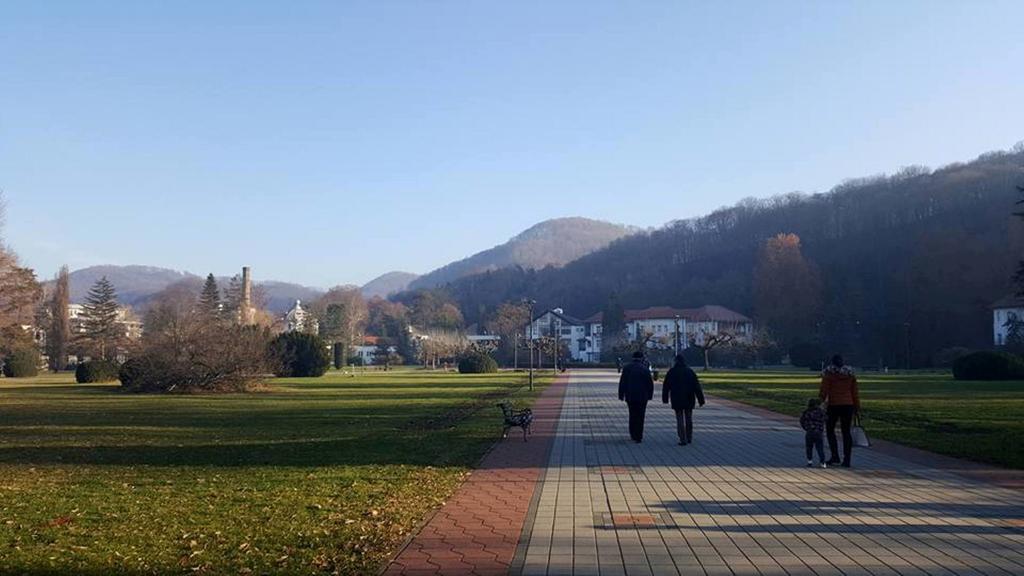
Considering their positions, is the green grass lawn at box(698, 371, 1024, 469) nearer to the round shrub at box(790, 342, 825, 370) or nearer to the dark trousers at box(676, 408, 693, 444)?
the dark trousers at box(676, 408, 693, 444)

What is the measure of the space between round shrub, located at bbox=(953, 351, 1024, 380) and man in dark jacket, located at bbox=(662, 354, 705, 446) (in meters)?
39.6

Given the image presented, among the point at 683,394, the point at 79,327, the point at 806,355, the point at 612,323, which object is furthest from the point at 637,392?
the point at 612,323

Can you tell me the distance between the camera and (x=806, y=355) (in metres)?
80.9

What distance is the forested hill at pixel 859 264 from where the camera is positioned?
8369 cm

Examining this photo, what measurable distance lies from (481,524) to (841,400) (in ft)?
22.8

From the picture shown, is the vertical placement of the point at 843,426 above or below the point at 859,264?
below

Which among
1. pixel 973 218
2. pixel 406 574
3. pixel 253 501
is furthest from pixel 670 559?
pixel 973 218

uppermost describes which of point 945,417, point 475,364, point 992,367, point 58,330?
point 58,330

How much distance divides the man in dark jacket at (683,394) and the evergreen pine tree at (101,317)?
8700 centimetres

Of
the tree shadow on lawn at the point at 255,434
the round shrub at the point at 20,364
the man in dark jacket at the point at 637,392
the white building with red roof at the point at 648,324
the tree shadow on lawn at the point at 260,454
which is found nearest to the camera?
the tree shadow on lawn at the point at 260,454

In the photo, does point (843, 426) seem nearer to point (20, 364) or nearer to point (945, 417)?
point (945, 417)

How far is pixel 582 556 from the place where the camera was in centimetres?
700

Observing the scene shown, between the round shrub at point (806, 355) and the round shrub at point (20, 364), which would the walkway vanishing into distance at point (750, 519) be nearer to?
the round shrub at point (20, 364)

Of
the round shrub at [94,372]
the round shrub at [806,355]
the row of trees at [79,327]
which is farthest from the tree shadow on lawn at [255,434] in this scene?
the row of trees at [79,327]
